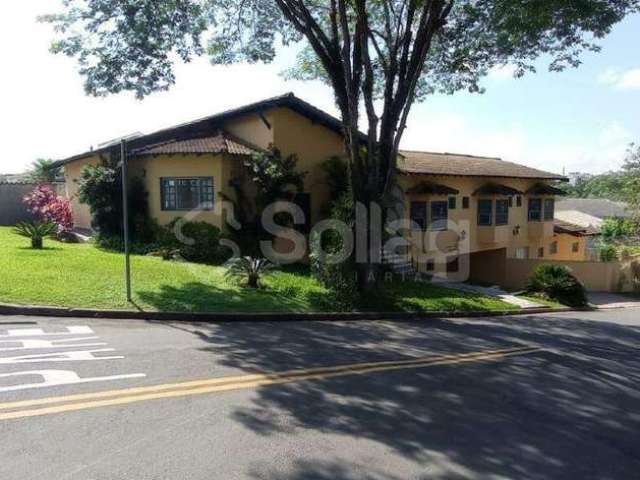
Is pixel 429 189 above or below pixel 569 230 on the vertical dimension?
above

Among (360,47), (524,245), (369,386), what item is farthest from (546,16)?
(524,245)

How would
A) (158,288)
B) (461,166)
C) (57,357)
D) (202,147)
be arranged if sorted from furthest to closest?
(461,166) < (202,147) < (158,288) < (57,357)

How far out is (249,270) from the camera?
13.5 m

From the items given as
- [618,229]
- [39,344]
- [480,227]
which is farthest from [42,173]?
[618,229]

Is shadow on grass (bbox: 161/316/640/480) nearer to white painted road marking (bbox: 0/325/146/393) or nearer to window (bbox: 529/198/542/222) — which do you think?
white painted road marking (bbox: 0/325/146/393)

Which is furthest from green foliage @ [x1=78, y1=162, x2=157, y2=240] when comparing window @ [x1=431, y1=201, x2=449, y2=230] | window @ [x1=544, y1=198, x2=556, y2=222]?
window @ [x1=544, y1=198, x2=556, y2=222]

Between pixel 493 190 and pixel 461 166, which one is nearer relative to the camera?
pixel 493 190

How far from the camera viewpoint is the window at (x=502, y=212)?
25922 mm

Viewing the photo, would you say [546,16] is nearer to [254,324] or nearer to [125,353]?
[254,324]

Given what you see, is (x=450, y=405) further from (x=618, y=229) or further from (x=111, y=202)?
(x=618, y=229)

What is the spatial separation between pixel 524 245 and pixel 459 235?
5847mm

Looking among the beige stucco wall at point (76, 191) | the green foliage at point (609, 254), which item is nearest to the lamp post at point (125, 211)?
the beige stucco wall at point (76, 191)

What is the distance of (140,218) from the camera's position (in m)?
18.5

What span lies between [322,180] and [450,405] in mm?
14320
